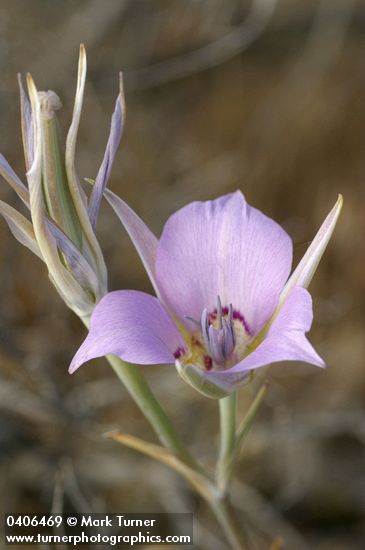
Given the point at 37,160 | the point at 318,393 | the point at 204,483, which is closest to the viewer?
the point at 37,160

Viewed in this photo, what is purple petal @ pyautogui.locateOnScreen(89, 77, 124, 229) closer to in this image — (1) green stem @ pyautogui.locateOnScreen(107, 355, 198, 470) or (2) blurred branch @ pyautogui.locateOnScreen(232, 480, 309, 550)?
(1) green stem @ pyautogui.locateOnScreen(107, 355, 198, 470)

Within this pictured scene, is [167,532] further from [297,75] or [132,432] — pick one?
[297,75]

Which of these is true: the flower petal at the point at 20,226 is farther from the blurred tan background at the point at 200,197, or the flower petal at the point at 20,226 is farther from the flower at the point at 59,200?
the blurred tan background at the point at 200,197

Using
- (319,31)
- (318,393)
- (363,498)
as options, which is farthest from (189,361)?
(319,31)

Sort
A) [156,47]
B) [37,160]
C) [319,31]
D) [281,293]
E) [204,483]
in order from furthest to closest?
[319,31] < [156,47] < [204,483] < [281,293] < [37,160]

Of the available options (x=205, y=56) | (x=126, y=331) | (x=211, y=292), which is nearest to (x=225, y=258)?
(x=211, y=292)

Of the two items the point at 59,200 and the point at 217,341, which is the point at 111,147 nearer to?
the point at 59,200

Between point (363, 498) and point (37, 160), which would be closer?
point (37, 160)
